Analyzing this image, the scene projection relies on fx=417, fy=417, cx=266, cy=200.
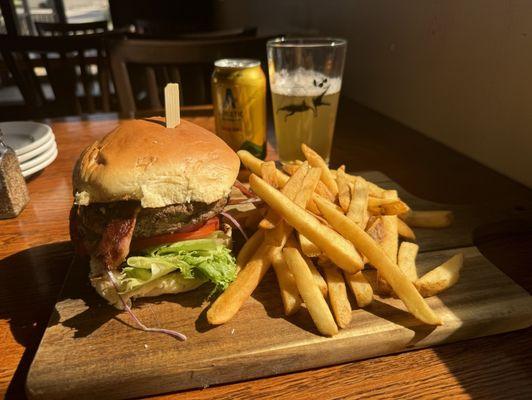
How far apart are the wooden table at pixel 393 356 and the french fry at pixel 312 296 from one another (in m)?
0.12

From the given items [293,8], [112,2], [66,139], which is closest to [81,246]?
[66,139]

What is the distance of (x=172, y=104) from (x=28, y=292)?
0.81 metres

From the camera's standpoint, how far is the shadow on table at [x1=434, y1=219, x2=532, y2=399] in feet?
3.47

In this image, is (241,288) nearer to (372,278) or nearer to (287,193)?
(287,193)

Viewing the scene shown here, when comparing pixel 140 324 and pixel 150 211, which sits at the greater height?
pixel 150 211

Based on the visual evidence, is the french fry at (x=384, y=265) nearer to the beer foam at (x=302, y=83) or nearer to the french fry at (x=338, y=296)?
the french fry at (x=338, y=296)

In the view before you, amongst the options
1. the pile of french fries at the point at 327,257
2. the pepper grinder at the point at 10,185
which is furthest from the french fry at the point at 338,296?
the pepper grinder at the point at 10,185

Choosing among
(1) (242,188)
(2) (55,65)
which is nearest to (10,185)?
(1) (242,188)

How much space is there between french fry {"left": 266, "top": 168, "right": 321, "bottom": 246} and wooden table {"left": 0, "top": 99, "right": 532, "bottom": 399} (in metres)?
0.42

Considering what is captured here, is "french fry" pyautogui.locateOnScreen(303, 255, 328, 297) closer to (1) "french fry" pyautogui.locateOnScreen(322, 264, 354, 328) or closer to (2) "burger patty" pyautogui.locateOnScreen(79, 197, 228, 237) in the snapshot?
(1) "french fry" pyautogui.locateOnScreen(322, 264, 354, 328)

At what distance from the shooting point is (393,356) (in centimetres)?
121

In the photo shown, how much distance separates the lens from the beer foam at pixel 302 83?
218 cm

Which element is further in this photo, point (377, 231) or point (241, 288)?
point (377, 231)

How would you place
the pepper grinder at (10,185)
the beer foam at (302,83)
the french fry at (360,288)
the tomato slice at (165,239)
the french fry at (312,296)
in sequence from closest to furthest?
the french fry at (312,296) < the french fry at (360,288) < the tomato slice at (165,239) < the pepper grinder at (10,185) < the beer foam at (302,83)
